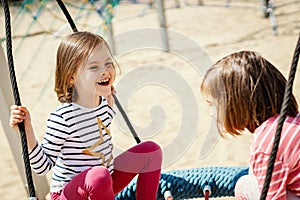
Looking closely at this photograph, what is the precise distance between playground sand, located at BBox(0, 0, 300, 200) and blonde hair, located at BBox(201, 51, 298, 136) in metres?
0.81

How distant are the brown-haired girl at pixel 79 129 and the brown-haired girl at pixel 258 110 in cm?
39

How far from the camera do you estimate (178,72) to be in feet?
15.0

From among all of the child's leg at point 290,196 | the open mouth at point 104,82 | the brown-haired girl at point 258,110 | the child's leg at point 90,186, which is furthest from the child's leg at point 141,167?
the child's leg at point 290,196

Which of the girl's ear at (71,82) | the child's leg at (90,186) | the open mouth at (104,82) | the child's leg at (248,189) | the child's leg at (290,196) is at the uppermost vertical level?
the girl's ear at (71,82)

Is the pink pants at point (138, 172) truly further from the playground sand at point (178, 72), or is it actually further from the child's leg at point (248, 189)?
the playground sand at point (178, 72)

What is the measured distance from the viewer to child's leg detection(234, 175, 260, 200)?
1.70 m

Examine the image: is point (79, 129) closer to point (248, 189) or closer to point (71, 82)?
point (71, 82)

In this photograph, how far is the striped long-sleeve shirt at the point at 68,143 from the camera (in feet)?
5.61

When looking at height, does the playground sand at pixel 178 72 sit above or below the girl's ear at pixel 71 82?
below

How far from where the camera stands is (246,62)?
5.08 feet

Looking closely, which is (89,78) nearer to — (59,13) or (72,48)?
(72,48)

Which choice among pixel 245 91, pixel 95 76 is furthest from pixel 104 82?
pixel 245 91

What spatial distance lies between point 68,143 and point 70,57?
0.28 meters

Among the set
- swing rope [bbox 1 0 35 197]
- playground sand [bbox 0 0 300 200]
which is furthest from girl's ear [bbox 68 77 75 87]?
playground sand [bbox 0 0 300 200]
